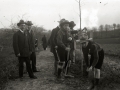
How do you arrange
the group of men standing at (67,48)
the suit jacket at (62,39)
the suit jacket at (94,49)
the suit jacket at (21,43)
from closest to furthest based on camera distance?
the suit jacket at (94,49), the group of men standing at (67,48), the suit jacket at (62,39), the suit jacket at (21,43)

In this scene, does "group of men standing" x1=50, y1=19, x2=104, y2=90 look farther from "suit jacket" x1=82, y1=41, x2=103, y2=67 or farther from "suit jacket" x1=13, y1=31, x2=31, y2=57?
"suit jacket" x1=13, y1=31, x2=31, y2=57

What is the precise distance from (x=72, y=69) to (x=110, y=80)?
213 centimetres

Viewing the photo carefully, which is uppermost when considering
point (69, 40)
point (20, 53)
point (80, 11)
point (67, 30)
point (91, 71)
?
point (80, 11)

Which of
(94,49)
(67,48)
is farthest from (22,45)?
(94,49)

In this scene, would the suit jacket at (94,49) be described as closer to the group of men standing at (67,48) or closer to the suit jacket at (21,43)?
the group of men standing at (67,48)

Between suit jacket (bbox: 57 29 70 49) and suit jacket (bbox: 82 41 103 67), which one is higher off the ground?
suit jacket (bbox: 57 29 70 49)

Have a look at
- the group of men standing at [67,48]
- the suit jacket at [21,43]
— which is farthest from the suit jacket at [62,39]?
the suit jacket at [21,43]

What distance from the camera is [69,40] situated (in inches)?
232

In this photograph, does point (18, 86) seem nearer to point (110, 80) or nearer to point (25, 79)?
point (25, 79)

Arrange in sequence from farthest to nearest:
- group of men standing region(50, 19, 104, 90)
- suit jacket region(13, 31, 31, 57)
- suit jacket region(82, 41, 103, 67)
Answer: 1. suit jacket region(13, 31, 31, 57)
2. group of men standing region(50, 19, 104, 90)
3. suit jacket region(82, 41, 103, 67)

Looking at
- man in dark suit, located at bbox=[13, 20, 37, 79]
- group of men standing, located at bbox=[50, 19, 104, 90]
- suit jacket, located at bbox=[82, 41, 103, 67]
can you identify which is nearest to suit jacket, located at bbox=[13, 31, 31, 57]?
man in dark suit, located at bbox=[13, 20, 37, 79]

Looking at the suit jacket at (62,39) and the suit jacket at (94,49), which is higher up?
the suit jacket at (62,39)

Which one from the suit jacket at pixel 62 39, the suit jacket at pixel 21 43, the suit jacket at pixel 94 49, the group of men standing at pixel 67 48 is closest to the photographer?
the suit jacket at pixel 94 49

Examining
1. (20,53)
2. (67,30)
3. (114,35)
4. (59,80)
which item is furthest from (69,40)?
(114,35)
